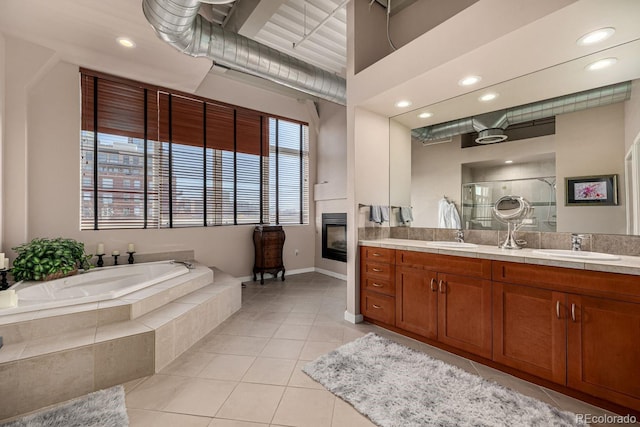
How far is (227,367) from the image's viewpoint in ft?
6.95

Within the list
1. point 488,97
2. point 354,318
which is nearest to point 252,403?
point 354,318

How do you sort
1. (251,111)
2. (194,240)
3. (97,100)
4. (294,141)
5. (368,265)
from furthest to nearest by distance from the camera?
(294,141)
(251,111)
(194,240)
(97,100)
(368,265)

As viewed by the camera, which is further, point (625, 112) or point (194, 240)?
point (194, 240)

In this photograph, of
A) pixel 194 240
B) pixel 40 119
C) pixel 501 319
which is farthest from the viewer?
pixel 194 240

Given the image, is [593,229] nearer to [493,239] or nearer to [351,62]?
[493,239]

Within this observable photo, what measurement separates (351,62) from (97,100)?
3314mm

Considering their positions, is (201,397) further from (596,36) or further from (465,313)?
(596,36)

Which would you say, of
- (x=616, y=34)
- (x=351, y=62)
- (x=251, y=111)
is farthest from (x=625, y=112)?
(x=251, y=111)

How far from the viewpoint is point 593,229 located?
208 centimetres

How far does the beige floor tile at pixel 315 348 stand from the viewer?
229cm

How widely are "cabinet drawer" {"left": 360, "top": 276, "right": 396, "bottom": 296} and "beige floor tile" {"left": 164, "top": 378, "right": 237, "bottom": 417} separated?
159 centimetres

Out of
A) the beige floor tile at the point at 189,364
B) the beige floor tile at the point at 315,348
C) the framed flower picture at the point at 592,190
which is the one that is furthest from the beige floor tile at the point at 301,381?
the framed flower picture at the point at 592,190

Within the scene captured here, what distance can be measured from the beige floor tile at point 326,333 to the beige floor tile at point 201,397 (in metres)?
0.93

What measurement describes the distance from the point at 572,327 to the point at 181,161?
15.5 ft
